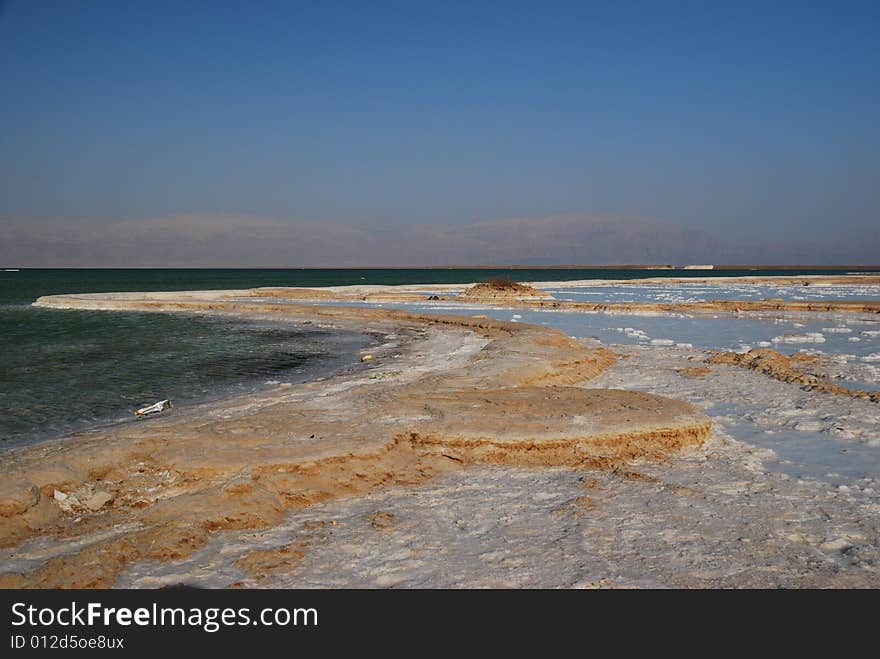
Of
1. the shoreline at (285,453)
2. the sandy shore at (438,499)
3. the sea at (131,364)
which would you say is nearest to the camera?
the sandy shore at (438,499)

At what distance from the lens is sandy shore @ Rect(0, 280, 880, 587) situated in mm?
4629

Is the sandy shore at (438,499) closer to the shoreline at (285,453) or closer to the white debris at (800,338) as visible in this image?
the shoreline at (285,453)

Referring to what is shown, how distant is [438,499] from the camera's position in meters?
6.16

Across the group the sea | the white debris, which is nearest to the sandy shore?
the sea

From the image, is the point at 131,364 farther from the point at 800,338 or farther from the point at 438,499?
the point at 800,338

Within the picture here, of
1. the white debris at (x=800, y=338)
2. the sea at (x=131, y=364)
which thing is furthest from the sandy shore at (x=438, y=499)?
the white debris at (x=800, y=338)

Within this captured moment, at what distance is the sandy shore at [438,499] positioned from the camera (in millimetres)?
4629

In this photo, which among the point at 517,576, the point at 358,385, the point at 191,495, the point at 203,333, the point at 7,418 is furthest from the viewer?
the point at 203,333

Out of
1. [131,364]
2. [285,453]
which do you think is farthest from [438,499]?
[131,364]
